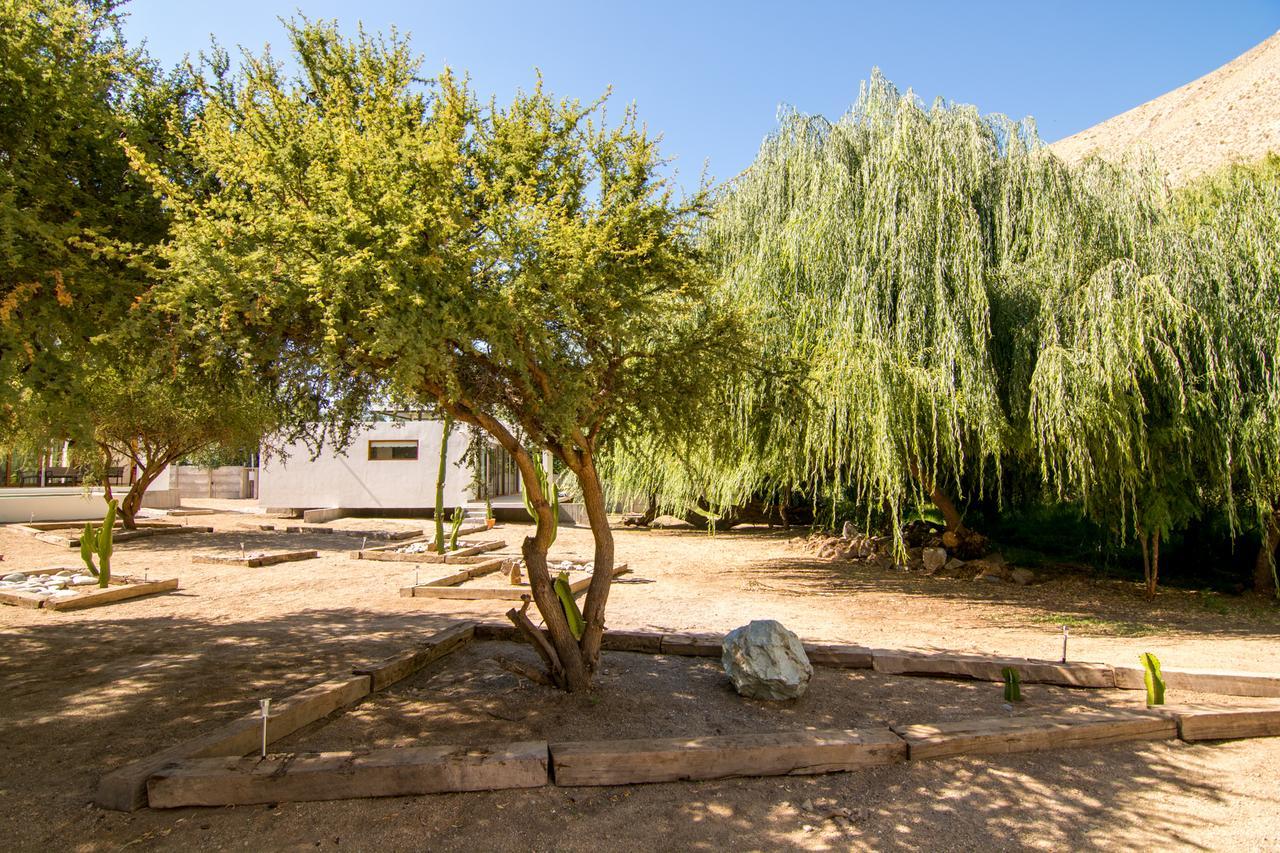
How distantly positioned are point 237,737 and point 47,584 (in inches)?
335

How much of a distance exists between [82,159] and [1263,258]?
43.1 feet

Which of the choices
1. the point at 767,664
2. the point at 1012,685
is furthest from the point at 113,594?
the point at 1012,685

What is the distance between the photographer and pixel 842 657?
681 centimetres

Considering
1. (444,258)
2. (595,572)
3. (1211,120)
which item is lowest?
(595,572)

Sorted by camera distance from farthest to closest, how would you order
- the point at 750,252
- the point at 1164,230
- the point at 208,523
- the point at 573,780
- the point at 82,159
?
1. the point at 208,523
2. the point at 750,252
3. the point at 1164,230
4. the point at 82,159
5. the point at 573,780

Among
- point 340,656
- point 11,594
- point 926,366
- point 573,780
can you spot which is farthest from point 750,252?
point 11,594

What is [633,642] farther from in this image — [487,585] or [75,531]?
[75,531]

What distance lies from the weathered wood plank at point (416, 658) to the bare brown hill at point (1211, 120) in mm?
47435

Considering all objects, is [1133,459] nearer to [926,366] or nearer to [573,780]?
[926,366]

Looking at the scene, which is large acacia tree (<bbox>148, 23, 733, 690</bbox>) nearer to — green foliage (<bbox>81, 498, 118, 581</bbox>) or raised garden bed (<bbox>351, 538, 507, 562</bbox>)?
green foliage (<bbox>81, 498, 118, 581</bbox>)

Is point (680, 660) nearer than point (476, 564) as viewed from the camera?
Yes

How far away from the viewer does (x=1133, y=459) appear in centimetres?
948

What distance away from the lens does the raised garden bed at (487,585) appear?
1030 centimetres

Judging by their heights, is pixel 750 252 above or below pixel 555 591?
above
